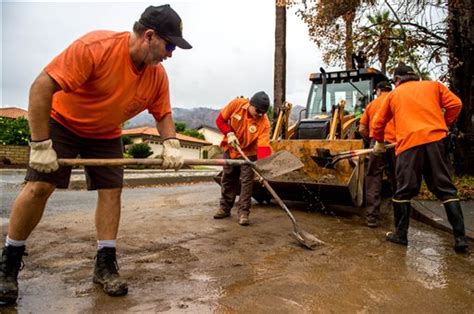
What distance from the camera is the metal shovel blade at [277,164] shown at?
4.21 metres

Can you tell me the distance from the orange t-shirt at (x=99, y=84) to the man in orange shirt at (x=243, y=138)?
246 cm

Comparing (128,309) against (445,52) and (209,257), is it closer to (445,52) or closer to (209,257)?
(209,257)

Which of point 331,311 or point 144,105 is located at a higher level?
point 144,105

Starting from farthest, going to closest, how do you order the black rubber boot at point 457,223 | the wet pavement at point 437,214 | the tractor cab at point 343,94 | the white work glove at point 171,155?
the tractor cab at point 343,94 → the wet pavement at point 437,214 → the black rubber boot at point 457,223 → the white work glove at point 171,155

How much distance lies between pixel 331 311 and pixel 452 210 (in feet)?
7.56

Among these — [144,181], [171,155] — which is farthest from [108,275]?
[144,181]

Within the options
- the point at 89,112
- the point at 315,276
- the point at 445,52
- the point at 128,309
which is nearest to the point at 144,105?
the point at 89,112

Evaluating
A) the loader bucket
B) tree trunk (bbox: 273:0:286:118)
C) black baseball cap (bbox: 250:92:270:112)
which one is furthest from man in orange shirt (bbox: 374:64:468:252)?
tree trunk (bbox: 273:0:286:118)

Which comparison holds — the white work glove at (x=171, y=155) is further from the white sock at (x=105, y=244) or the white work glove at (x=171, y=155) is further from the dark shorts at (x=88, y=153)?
the white sock at (x=105, y=244)

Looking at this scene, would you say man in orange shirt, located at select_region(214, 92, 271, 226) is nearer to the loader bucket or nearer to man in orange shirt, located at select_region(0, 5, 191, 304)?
the loader bucket

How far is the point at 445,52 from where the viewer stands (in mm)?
10594

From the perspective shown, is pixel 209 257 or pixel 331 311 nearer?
pixel 331 311

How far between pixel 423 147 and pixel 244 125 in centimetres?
223

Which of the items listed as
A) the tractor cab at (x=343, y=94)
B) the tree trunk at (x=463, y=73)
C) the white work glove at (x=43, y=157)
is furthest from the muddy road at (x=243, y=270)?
the tree trunk at (x=463, y=73)
